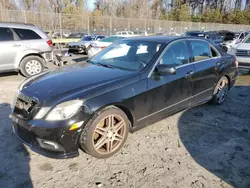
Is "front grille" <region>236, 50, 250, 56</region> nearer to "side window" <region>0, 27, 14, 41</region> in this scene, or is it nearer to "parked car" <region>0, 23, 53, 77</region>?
"parked car" <region>0, 23, 53, 77</region>

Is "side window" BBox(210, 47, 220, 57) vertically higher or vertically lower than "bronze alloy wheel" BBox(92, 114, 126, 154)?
higher

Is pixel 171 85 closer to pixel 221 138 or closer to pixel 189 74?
pixel 189 74

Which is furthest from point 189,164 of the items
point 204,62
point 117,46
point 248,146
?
point 117,46

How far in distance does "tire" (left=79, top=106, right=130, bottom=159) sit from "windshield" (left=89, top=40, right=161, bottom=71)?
87 cm

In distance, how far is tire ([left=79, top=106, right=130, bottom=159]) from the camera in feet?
9.31

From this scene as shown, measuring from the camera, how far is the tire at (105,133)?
284cm

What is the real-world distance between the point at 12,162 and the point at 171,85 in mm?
2603

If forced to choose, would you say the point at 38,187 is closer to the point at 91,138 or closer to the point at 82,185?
the point at 82,185

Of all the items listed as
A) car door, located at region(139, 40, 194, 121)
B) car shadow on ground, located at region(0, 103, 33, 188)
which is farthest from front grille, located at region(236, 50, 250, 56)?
car shadow on ground, located at region(0, 103, 33, 188)

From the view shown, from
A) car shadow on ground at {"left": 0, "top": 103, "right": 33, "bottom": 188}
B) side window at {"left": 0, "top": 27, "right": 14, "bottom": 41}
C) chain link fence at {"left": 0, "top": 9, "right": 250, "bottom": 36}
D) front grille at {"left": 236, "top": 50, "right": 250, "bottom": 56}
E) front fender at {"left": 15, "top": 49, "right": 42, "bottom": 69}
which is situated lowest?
car shadow on ground at {"left": 0, "top": 103, "right": 33, "bottom": 188}

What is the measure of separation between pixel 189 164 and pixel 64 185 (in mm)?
1632

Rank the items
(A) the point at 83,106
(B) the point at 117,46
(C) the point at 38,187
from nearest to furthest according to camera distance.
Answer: (C) the point at 38,187
(A) the point at 83,106
(B) the point at 117,46

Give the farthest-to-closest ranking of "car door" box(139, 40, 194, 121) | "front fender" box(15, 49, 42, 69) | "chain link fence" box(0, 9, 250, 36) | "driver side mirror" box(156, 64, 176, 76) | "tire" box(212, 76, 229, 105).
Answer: "chain link fence" box(0, 9, 250, 36)
"front fender" box(15, 49, 42, 69)
"tire" box(212, 76, 229, 105)
"car door" box(139, 40, 194, 121)
"driver side mirror" box(156, 64, 176, 76)

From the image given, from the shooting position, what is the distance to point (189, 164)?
3020 millimetres
